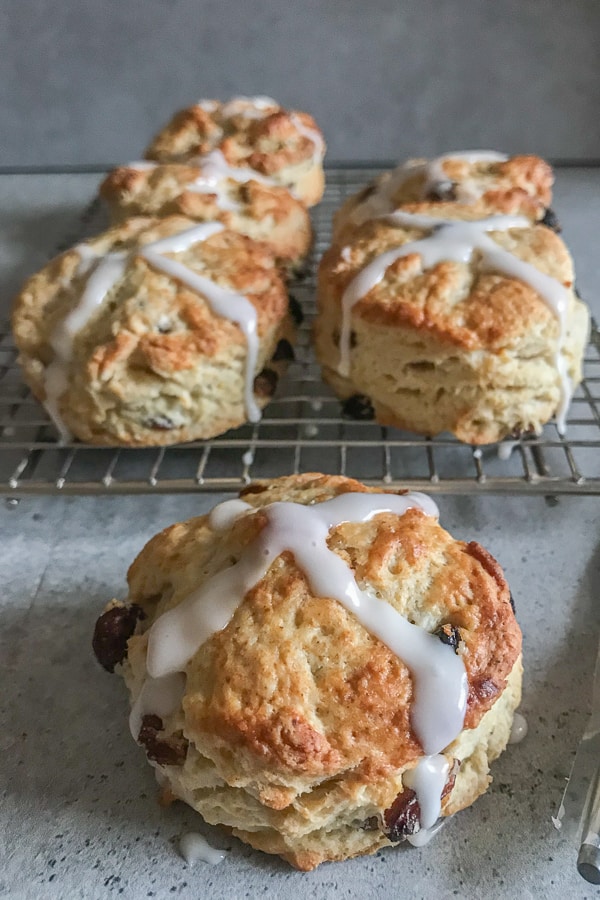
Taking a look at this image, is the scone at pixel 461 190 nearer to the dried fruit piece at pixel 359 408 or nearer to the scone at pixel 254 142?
the scone at pixel 254 142

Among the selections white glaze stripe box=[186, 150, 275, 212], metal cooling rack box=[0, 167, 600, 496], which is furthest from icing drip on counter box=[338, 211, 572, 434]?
white glaze stripe box=[186, 150, 275, 212]

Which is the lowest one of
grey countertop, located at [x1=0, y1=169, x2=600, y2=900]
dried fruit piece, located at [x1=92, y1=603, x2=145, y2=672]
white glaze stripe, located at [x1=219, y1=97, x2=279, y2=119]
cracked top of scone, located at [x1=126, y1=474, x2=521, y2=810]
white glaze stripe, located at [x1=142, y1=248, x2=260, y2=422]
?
grey countertop, located at [x1=0, y1=169, x2=600, y2=900]

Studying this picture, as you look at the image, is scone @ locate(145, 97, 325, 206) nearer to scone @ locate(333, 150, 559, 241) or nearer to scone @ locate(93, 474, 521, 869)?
scone @ locate(333, 150, 559, 241)

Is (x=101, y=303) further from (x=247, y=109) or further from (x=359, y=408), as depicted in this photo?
(x=247, y=109)

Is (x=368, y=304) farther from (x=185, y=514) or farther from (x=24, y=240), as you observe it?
Answer: (x=24, y=240)

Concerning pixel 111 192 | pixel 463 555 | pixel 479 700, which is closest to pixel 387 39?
pixel 111 192

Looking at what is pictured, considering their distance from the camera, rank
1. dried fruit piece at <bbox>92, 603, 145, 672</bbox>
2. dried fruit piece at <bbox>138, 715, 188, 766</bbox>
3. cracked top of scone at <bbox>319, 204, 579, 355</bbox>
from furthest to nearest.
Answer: cracked top of scone at <bbox>319, 204, 579, 355</bbox>, dried fruit piece at <bbox>92, 603, 145, 672</bbox>, dried fruit piece at <bbox>138, 715, 188, 766</bbox>

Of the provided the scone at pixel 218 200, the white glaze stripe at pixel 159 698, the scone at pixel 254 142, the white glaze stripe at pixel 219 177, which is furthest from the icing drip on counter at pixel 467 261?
the white glaze stripe at pixel 159 698

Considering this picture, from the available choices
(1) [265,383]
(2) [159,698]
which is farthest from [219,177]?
(2) [159,698]

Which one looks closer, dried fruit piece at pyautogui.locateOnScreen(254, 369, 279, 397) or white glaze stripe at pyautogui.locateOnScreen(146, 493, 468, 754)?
white glaze stripe at pyautogui.locateOnScreen(146, 493, 468, 754)
